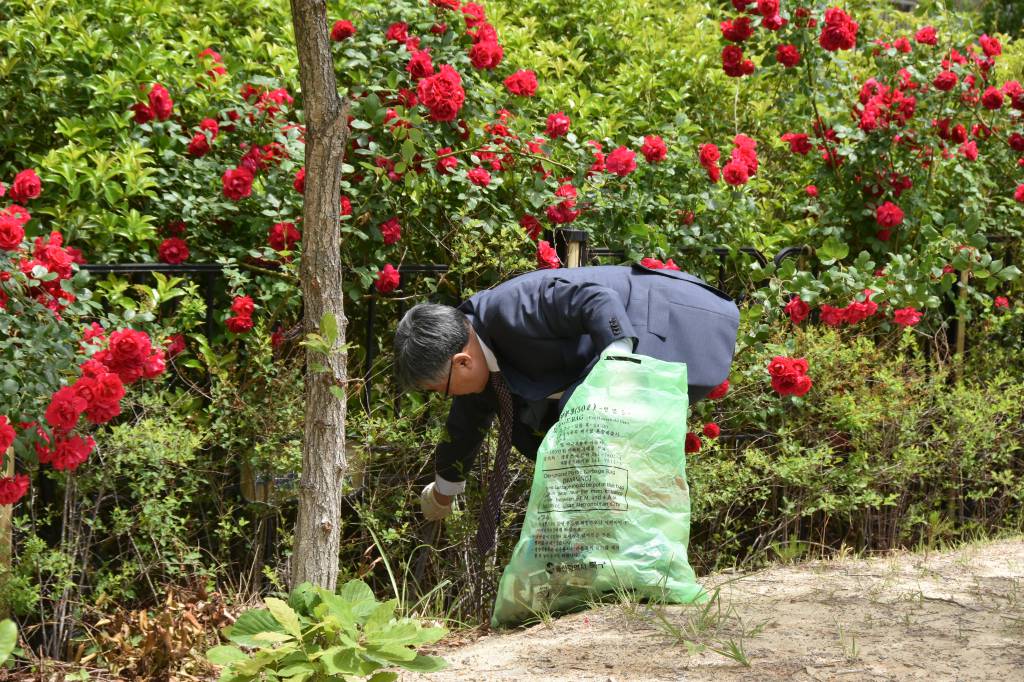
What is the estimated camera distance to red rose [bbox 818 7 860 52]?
4.56 meters

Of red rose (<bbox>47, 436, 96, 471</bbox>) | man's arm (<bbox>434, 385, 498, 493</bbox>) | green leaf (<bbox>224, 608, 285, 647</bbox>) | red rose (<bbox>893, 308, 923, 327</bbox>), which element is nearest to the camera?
green leaf (<bbox>224, 608, 285, 647</bbox>)

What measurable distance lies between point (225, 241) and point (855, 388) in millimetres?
2379

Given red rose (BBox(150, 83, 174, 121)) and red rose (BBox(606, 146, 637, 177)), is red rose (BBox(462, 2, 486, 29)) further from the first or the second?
red rose (BBox(150, 83, 174, 121))

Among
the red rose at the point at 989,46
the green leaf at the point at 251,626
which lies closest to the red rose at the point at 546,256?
the green leaf at the point at 251,626

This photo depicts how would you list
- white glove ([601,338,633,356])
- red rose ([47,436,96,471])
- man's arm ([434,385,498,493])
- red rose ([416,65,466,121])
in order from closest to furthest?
red rose ([47,436,96,471]) < white glove ([601,338,633,356]) < man's arm ([434,385,498,493]) < red rose ([416,65,466,121])

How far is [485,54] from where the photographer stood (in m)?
4.09

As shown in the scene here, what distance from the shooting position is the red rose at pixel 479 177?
391cm

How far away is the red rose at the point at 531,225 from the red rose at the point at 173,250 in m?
1.17

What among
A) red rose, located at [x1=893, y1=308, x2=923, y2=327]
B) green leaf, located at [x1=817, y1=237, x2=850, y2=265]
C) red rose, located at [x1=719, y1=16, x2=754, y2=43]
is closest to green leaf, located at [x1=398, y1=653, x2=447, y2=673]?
red rose, located at [x1=893, y1=308, x2=923, y2=327]

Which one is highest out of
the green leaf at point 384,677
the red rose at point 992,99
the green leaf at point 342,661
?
the red rose at point 992,99

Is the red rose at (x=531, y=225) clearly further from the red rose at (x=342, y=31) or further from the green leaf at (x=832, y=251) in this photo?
the green leaf at (x=832, y=251)

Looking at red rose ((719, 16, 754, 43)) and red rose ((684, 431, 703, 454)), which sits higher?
red rose ((719, 16, 754, 43))

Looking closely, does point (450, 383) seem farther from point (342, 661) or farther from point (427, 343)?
point (342, 661)

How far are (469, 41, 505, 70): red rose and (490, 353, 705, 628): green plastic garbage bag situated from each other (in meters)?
1.50
